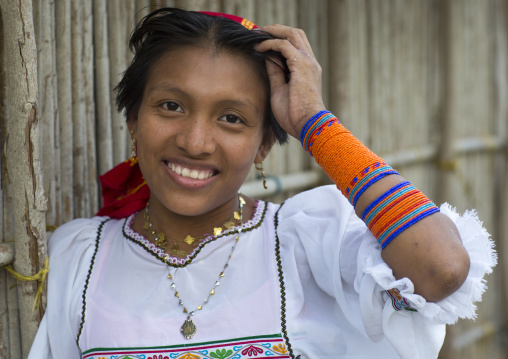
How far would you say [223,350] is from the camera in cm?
181

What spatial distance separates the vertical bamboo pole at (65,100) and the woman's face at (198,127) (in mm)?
485

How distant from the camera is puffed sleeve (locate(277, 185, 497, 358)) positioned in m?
1.51

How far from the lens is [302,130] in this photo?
1.82 meters

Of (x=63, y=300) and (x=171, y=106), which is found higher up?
(x=171, y=106)

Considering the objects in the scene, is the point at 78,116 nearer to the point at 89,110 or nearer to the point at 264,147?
the point at 89,110

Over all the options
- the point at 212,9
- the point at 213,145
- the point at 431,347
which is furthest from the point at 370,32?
the point at 431,347

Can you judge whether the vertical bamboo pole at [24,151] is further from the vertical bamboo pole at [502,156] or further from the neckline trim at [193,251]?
the vertical bamboo pole at [502,156]

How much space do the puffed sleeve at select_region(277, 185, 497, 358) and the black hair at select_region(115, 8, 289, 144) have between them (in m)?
0.35

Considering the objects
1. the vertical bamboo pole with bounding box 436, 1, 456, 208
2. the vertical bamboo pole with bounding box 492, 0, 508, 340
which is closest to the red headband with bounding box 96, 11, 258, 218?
the vertical bamboo pole with bounding box 436, 1, 456, 208

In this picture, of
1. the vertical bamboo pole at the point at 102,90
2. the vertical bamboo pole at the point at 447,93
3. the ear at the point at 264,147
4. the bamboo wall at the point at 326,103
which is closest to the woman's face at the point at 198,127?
the ear at the point at 264,147

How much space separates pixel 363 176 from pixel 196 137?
495 millimetres

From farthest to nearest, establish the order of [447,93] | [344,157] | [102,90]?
[447,93], [102,90], [344,157]

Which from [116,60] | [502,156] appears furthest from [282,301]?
[502,156]

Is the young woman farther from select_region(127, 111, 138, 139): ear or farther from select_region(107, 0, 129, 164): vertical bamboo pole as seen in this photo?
select_region(107, 0, 129, 164): vertical bamboo pole
